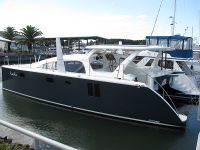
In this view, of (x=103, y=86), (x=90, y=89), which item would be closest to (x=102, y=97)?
(x=103, y=86)

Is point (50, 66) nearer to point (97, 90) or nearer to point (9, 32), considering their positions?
point (97, 90)

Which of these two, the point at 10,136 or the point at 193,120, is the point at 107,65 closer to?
the point at 193,120

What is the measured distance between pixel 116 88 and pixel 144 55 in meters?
6.23

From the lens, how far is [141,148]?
278 inches

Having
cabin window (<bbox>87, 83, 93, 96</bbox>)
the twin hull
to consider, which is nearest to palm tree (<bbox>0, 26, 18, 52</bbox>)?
the twin hull

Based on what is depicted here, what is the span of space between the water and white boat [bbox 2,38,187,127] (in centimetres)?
34

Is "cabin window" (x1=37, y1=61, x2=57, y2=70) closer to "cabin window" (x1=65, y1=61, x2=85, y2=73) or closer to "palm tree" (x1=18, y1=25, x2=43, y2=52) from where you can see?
"cabin window" (x1=65, y1=61, x2=85, y2=73)

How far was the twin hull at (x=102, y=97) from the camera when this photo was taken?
8.00m

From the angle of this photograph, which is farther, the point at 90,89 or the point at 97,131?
the point at 90,89

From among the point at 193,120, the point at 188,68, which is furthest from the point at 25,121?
the point at 188,68

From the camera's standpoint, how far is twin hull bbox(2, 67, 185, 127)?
800 centimetres

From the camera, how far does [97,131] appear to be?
8.23 metres

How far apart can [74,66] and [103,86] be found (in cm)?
226

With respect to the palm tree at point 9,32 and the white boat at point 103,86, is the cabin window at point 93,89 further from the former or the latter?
the palm tree at point 9,32
